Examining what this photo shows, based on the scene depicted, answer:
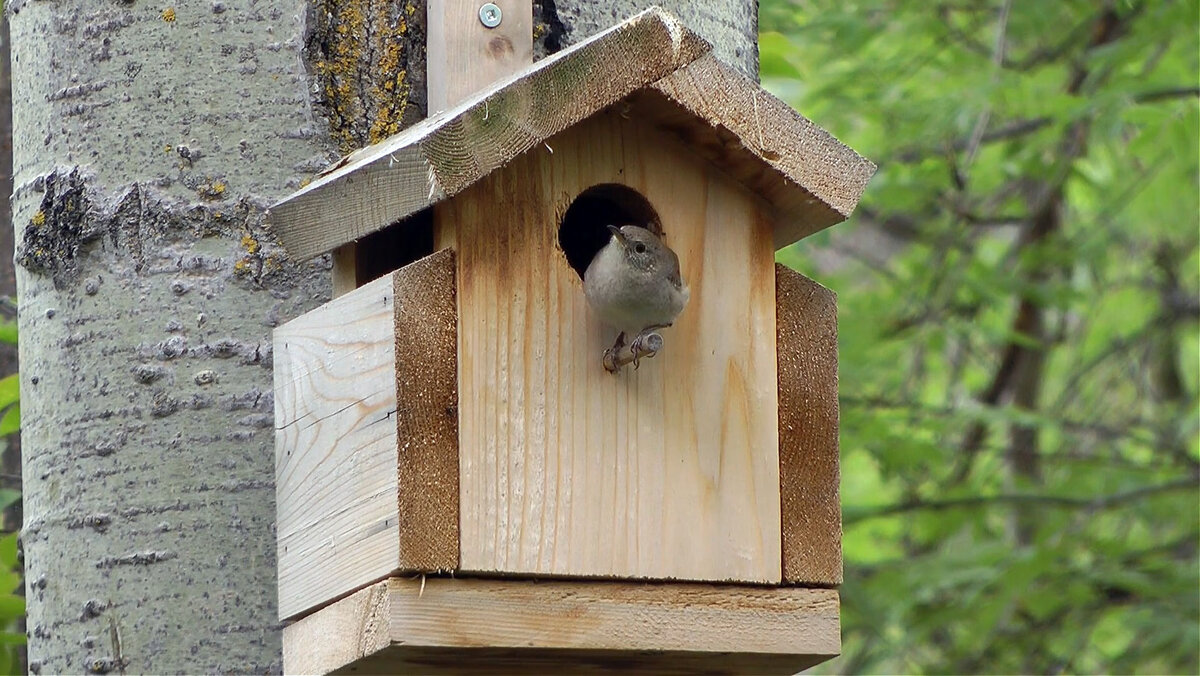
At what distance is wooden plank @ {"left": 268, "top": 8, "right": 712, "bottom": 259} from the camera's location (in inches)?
82.0

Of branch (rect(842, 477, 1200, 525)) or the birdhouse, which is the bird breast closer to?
the birdhouse

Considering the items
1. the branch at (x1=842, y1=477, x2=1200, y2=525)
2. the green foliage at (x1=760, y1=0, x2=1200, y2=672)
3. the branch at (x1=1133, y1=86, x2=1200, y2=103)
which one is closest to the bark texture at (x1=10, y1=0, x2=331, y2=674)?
the green foliage at (x1=760, y1=0, x2=1200, y2=672)

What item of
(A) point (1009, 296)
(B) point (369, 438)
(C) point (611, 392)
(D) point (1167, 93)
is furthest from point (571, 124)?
(A) point (1009, 296)

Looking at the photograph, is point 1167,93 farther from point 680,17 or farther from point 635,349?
point 635,349

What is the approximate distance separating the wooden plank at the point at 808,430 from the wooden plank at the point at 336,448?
649 millimetres

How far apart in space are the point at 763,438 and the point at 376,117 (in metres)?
0.77

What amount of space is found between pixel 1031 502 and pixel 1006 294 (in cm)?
73

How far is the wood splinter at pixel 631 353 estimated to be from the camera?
214cm

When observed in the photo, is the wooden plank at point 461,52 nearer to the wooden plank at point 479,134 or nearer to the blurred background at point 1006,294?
the wooden plank at point 479,134

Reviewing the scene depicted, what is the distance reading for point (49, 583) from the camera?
2.32m

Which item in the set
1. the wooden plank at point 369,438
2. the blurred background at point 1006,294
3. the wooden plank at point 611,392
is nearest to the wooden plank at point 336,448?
the wooden plank at point 369,438

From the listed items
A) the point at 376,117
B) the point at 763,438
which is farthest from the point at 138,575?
the point at 763,438

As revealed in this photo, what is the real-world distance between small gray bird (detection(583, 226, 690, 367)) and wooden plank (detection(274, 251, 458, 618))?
0.22m

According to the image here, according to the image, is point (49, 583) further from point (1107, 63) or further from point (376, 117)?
point (1107, 63)
